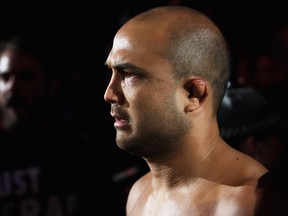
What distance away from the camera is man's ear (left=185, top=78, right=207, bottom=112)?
1.52m

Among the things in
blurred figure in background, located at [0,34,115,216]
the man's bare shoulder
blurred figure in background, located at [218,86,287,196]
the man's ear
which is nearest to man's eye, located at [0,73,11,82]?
blurred figure in background, located at [0,34,115,216]

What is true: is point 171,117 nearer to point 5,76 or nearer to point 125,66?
point 125,66

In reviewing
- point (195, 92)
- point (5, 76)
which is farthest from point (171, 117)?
point (5, 76)

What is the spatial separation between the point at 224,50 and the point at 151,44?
22cm

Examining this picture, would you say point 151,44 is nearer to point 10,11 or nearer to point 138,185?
point 138,185

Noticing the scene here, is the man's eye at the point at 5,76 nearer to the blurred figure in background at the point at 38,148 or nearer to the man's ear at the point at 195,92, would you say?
the blurred figure in background at the point at 38,148

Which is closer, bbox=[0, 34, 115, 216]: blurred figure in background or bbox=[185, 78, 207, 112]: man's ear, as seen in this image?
bbox=[185, 78, 207, 112]: man's ear

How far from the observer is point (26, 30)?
3.84m

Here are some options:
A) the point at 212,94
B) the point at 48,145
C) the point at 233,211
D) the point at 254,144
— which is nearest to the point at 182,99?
the point at 212,94

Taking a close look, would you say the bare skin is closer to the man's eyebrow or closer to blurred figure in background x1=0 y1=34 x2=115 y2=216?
the man's eyebrow

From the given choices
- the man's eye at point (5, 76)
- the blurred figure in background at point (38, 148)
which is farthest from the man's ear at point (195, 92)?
the man's eye at point (5, 76)

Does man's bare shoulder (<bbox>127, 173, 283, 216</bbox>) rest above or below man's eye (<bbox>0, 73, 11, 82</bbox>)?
above

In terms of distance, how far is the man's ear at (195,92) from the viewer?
4.98 ft

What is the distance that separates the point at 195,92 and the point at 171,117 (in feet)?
0.33
